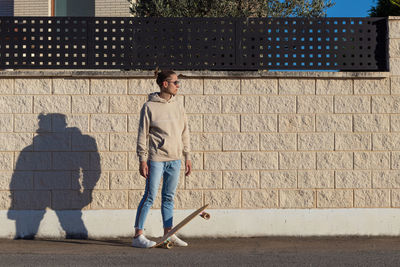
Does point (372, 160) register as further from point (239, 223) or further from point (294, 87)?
point (239, 223)

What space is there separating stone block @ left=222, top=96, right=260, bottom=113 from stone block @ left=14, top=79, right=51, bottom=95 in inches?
91.4

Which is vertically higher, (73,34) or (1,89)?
(73,34)

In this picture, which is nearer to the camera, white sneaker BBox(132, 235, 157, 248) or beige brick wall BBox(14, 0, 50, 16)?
white sneaker BBox(132, 235, 157, 248)

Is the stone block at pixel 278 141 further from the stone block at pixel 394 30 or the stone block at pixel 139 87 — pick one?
the stone block at pixel 394 30

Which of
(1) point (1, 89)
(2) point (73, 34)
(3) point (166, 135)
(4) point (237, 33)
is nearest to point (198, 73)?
(4) point (237, 33)

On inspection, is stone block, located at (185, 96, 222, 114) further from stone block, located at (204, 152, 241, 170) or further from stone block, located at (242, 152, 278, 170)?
stone block, located at (242, 152, 278, 170)

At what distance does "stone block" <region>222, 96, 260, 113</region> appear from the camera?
652 cm

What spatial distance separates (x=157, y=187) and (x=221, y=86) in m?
1.75

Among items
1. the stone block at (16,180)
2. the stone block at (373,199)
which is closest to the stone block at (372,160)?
the stone block at (373,199)

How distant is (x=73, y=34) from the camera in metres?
6.62

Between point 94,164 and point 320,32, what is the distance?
3482 mm

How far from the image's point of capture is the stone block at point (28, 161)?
644 centimetres

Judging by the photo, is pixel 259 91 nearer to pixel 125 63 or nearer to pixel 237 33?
pixel 237 33

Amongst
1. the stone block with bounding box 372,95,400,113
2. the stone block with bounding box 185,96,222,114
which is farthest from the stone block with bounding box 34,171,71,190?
the stone block with bounding box 372,95,400,113
